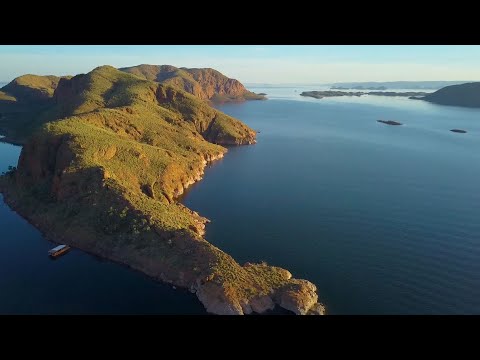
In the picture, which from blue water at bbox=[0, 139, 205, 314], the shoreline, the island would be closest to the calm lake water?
blue water at bbox=[0, 139, 205, 314]

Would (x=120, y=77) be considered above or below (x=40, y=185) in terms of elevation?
above

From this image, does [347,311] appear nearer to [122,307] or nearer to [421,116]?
[122,307]

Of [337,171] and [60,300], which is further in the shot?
[337,171]

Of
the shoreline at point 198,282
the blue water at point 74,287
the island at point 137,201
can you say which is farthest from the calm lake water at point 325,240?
the island at point 137,201

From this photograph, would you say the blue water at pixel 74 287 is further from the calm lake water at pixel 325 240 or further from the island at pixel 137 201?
the island at pixel 137 201
